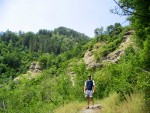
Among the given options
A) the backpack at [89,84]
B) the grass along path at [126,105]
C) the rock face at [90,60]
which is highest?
the rock face at [90,60]

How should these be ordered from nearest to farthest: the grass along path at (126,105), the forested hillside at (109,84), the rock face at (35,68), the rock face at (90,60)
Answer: the grass along path at (126,105) → the forested hillside at (109,84) → the rock face at (90,60) → the rock face at (35,68)

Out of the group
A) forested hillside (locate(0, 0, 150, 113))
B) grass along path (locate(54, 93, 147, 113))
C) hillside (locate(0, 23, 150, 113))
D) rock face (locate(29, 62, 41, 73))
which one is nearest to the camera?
grass along path (locate(54, 93, 147, 113))

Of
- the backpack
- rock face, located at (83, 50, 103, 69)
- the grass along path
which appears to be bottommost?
the grass along path

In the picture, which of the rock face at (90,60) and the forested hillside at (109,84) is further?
the rock face at (90,60)

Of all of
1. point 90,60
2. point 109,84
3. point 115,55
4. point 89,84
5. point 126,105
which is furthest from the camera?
point 90,60

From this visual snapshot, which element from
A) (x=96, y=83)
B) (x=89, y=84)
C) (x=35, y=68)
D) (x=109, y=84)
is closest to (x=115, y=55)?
(x=96, y=83)

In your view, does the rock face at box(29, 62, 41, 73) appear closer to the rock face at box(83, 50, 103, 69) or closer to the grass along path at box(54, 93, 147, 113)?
the rock face at box(83, 50, 103, 69)

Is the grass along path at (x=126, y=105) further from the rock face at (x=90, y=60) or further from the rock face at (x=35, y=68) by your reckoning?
the rock face at (x=35, y=68)

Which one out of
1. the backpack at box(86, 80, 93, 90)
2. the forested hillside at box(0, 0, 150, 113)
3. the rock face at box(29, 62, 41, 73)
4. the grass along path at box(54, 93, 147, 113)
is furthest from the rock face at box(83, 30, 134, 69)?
the rock face at box(29, 62, 41, 73)

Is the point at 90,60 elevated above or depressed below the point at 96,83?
above

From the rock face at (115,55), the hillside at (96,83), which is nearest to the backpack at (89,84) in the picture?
the hillside at (96,83)

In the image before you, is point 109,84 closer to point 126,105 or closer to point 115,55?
point 126,105

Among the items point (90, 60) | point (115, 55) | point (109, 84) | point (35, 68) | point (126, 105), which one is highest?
point (115, 55)

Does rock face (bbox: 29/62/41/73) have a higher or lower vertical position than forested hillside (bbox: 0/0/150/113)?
higher
